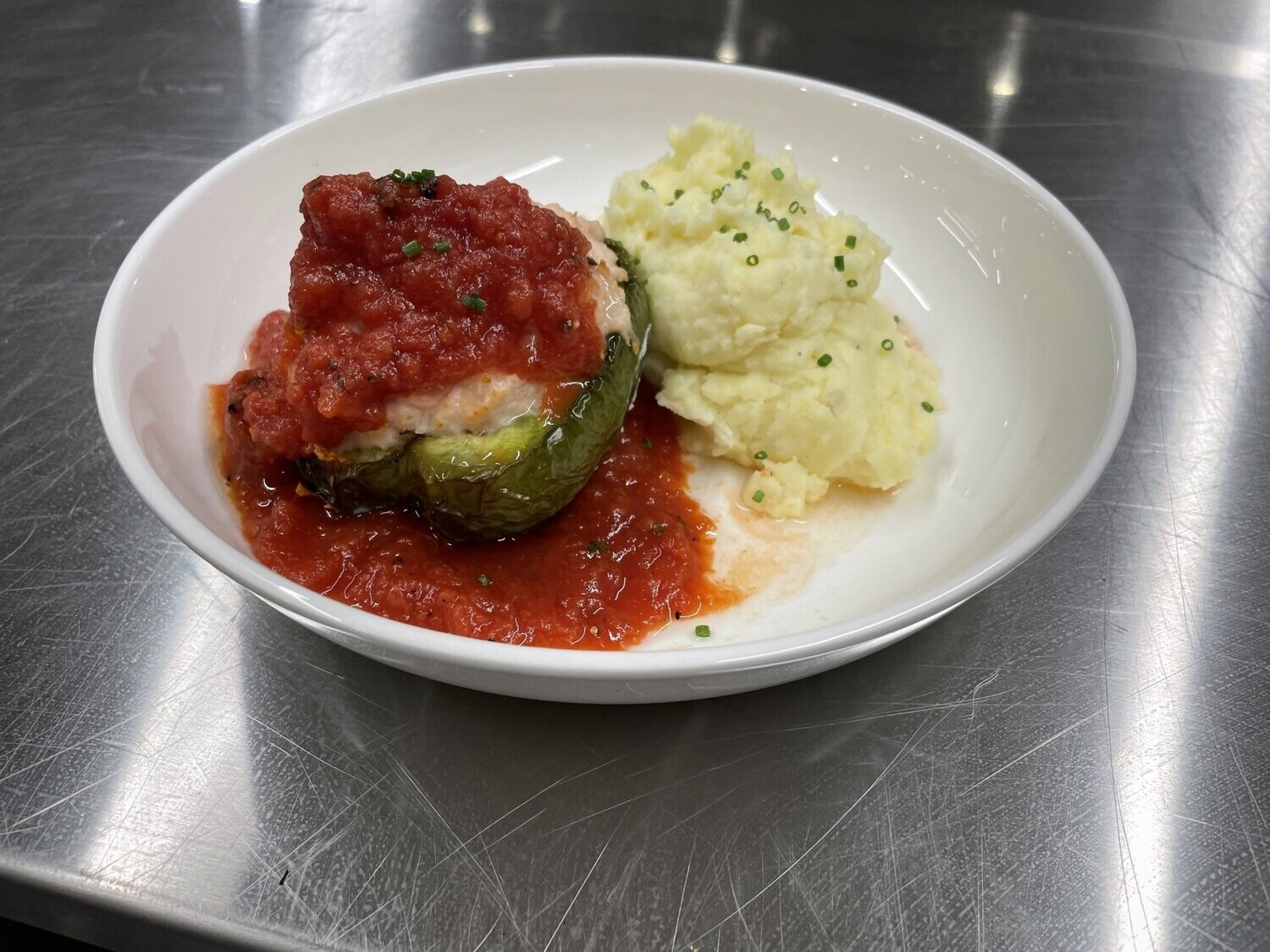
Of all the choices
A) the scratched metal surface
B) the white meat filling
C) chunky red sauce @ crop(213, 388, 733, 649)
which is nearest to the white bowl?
chunky red sauce @ crop(213, 388, 733, 649)

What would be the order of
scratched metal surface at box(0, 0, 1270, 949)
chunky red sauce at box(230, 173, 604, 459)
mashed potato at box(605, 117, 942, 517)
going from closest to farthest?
1. scratched metal surface at box(0, 0, 1270, 949)
2. chunky red sauce at box(230, 173, 604, 459)
3. mashed potato at box(605, 117, 942, 517)

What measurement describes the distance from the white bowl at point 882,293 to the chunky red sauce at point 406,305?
0.46 metres

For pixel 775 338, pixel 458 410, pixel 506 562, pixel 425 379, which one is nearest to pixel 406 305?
pixel 425 379

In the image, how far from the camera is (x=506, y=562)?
113 inches

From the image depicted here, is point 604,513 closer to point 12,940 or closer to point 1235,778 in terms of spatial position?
point 1235,778

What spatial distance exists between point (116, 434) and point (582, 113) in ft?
8.45

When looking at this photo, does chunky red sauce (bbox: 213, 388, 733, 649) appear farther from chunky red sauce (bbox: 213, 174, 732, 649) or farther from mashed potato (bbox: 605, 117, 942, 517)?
mashed potato (bbox: 605, 117, 942, 517)

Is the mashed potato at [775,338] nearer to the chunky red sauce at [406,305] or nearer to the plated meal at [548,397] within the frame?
the plated meal at [548,397]

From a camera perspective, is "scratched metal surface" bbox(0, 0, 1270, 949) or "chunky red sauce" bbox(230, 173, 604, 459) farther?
"chunky red sauce" bbox(230, 173, 604, 459)

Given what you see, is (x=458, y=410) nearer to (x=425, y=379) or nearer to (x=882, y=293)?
(x=425, y=379)

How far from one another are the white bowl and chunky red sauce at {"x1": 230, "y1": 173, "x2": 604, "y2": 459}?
0.46m

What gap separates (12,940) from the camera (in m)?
3.10

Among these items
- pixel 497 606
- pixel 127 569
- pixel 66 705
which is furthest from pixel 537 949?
pixel 127 569

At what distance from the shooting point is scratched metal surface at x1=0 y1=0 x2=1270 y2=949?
7.88ft
